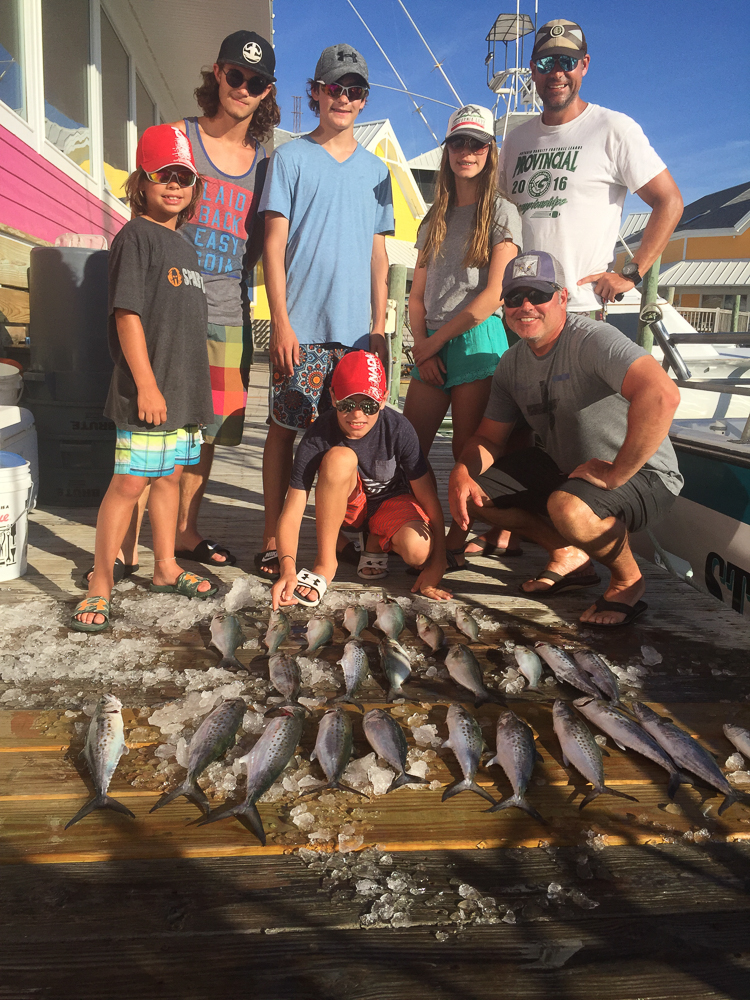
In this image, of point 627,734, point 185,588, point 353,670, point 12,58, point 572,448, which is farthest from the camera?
point 12,58

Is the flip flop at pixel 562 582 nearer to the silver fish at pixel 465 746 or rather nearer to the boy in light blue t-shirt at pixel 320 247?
the boy in light blue t-shirt at pixel 320 247

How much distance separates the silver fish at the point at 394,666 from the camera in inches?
94.5

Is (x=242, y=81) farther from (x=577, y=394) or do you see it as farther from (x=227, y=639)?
(x=227, y=639)

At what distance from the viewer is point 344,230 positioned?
344 cm

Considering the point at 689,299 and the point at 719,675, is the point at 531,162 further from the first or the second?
the point at 689,299

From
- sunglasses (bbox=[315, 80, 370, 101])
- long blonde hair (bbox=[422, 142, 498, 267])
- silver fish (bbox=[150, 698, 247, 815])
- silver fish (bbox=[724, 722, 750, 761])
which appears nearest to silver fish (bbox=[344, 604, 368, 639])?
silver fish (bbox=[150, 698, 247, 815])

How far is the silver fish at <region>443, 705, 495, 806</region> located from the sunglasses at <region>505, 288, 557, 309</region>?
6.32ft

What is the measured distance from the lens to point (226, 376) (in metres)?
3.55

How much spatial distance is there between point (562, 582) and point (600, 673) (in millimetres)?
1068

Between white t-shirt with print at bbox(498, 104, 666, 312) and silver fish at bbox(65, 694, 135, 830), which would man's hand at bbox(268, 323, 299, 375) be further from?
silver fish at bbox(65, 694, 135, 830)

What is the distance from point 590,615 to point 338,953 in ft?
6.73

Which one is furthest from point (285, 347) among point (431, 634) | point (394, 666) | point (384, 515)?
point (394, 666)

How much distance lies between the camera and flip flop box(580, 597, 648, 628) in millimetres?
3047

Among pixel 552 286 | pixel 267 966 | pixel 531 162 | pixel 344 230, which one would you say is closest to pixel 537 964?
pixel 267 966
